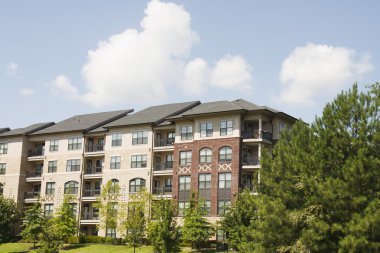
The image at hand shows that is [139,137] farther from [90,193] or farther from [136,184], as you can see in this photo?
[90,193]

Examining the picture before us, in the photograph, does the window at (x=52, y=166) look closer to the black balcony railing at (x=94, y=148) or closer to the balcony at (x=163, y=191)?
the black balcony railing at (x=94, y=148)

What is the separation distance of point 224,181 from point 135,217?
378 inches

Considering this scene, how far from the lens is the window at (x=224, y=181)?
191 feet

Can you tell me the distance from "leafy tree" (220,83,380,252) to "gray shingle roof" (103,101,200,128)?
30.9 m

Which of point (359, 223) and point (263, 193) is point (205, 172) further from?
point (359, 223)

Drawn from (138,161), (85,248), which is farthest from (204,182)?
(85,248)

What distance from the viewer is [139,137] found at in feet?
219

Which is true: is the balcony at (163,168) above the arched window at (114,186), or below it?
above

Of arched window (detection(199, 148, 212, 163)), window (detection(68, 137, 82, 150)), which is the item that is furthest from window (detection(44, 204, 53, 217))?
arched window (detection(199, 148, 212, 163))

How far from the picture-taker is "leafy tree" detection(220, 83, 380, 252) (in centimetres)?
3142

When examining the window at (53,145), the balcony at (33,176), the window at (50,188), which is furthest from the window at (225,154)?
the balcony at (33,176)

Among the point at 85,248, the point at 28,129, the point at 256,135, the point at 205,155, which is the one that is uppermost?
the point at 28,129

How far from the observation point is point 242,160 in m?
58.7

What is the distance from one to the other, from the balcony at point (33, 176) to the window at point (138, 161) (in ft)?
50.6
